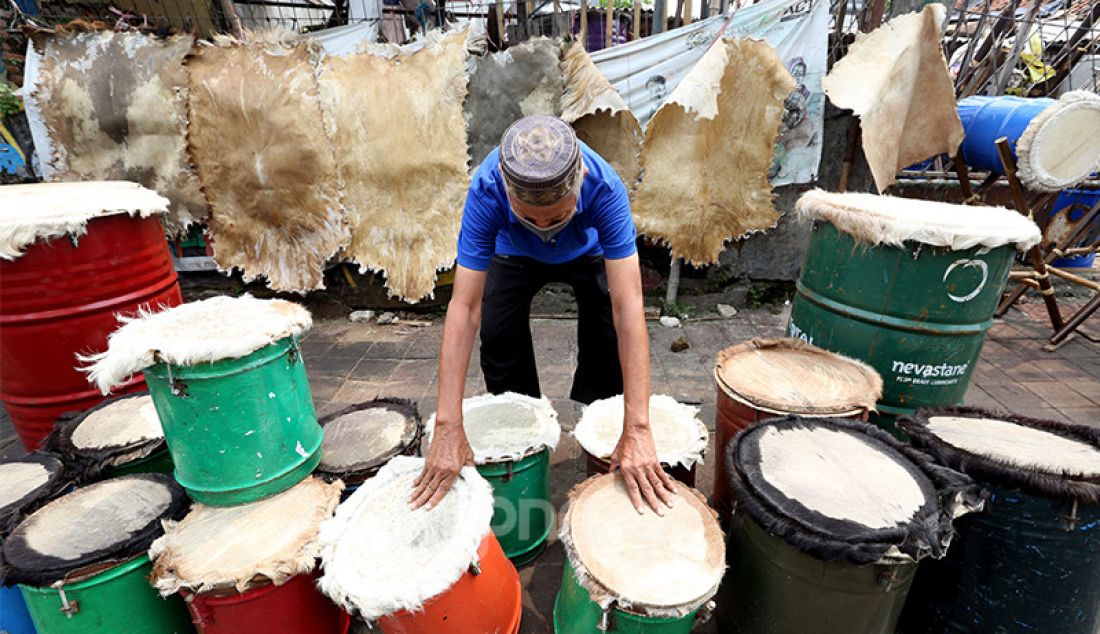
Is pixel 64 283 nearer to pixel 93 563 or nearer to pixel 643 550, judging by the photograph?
pixel 93 563

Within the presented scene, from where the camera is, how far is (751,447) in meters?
1.87

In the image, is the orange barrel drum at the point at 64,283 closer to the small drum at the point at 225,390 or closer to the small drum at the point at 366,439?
the small drum at the point at 225,390

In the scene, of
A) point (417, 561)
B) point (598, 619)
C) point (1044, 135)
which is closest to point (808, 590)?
point (598, 619)

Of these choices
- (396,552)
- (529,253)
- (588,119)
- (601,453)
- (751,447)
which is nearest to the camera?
(396,552)

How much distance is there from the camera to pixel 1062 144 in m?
3.92

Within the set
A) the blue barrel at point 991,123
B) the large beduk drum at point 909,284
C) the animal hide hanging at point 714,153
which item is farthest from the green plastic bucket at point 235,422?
the blue barrel at point 991,123

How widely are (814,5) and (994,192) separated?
2998 mm

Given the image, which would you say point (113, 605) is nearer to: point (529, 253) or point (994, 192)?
point (529, 253)

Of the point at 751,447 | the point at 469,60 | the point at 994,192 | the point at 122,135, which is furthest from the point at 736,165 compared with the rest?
the point at 122,135

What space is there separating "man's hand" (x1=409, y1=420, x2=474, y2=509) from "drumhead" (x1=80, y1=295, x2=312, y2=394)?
708 millimetres

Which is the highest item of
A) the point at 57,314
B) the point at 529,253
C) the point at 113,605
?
the point at 529,253

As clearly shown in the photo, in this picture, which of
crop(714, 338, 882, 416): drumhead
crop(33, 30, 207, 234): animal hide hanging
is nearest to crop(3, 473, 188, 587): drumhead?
crop(714, 338, 882, 416): drumhead

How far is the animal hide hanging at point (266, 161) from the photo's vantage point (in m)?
4.48

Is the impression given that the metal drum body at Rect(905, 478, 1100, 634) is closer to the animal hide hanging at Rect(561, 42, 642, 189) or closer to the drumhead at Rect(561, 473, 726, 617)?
the drumhead at Rect(561, 473, 726, 617)
